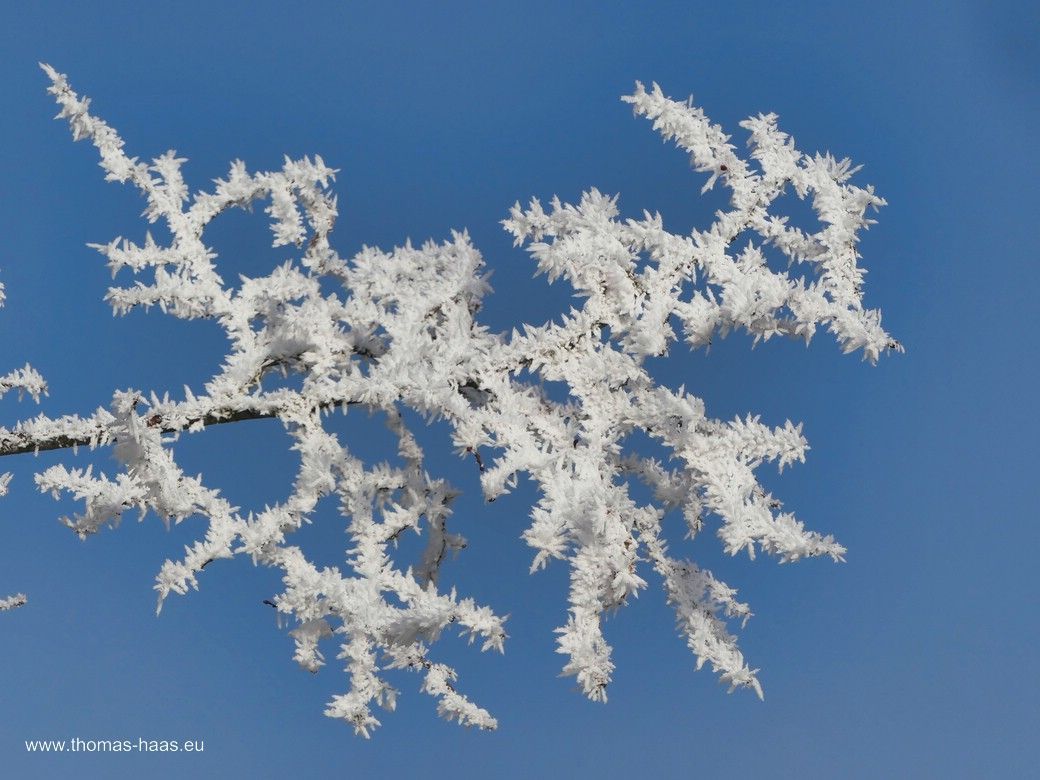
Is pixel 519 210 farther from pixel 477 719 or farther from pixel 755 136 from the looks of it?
pixel 477 719

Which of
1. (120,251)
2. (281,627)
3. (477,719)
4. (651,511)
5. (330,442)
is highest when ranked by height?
(120,251)

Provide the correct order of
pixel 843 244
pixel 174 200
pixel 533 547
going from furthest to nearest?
pixel 174 200
pixel 843 244
pixel 533 547

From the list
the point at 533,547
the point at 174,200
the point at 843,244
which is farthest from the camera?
the point at 174,200

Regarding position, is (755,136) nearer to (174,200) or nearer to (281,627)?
(174,200)

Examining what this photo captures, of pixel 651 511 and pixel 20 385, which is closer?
pixel 651 511

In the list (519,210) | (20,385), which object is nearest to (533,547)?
(519,210)

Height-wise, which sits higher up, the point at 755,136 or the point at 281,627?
the point at 755,136
